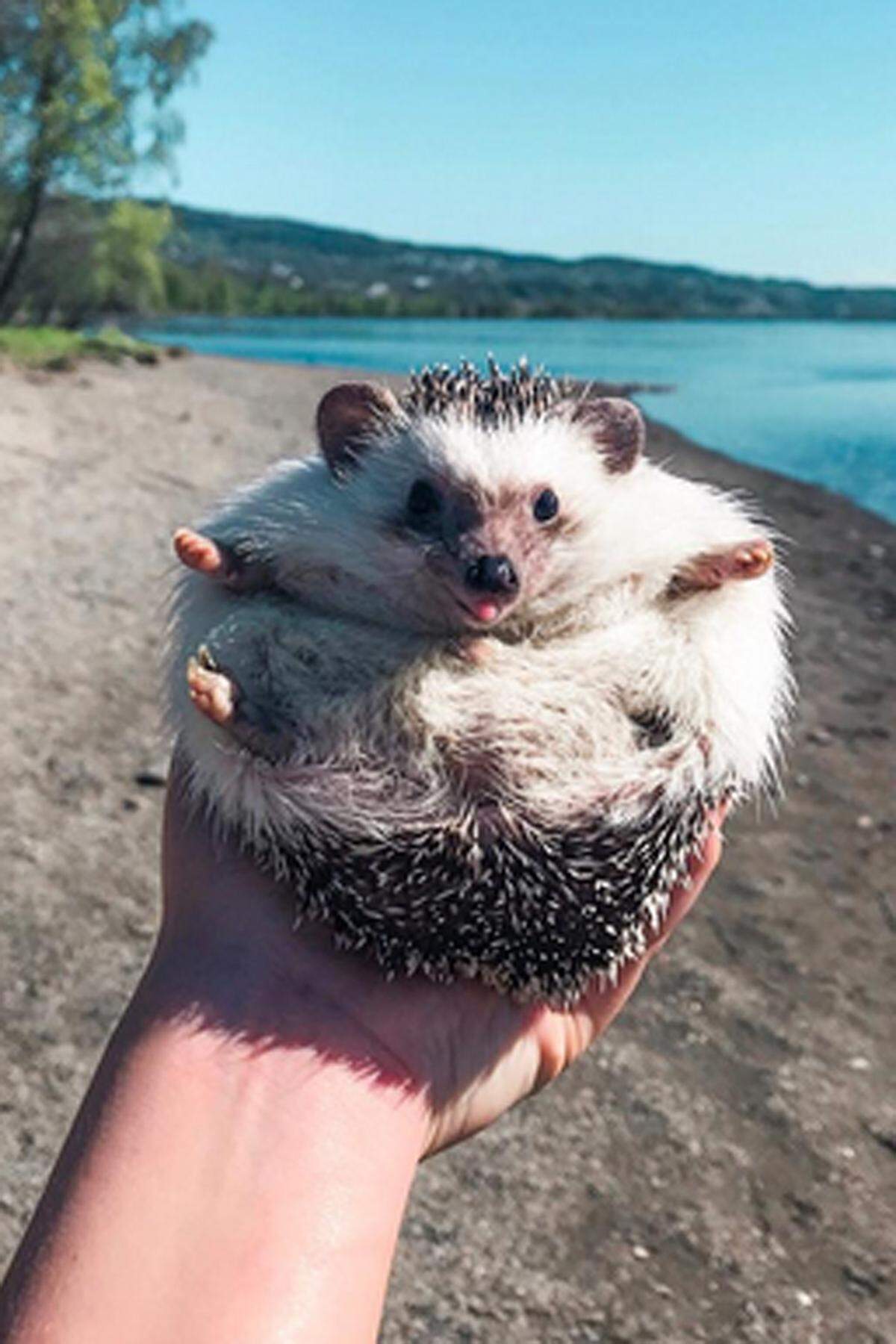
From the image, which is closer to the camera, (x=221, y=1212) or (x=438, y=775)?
(x=221, y=1212)

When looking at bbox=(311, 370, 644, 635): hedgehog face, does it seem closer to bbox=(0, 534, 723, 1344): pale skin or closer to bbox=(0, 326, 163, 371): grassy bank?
bbox=(0, 534, 723, 1344): pale skin

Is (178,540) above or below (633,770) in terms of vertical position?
above

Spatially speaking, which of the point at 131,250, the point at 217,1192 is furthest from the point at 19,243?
the point at 217,1192

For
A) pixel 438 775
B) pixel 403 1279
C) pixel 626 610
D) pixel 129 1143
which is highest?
pixel 626 610

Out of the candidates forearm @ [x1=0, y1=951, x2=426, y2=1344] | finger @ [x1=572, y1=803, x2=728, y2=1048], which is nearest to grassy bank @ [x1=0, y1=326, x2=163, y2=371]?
finger @ [x1=572, y1=803, x2=728, y2=1048]

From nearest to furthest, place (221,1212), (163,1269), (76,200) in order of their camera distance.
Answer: (163,1269) < (221,1212) < (76,200)

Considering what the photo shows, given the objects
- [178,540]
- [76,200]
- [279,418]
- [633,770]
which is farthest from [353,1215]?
[76,200]

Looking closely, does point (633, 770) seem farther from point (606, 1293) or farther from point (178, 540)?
point (606, 1293)
